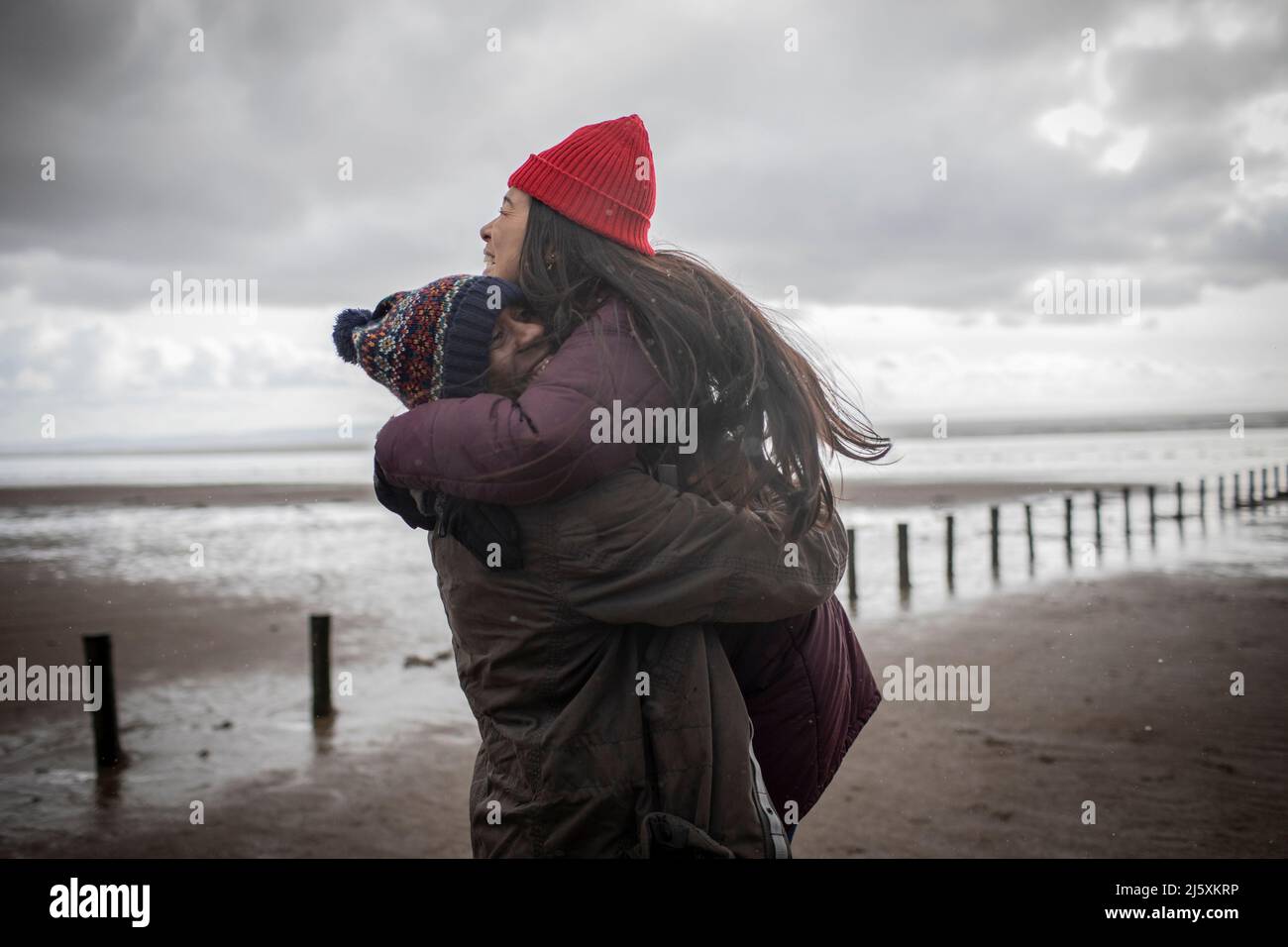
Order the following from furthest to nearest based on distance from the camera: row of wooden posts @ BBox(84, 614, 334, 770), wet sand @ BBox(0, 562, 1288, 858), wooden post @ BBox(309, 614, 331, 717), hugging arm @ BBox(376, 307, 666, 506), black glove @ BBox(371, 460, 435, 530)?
wooden post @ BBox(309, 614, 331, 717), row of wooden posts @ BBox(84, 614, 334, 770), wet sand @ BBox(0, 562, 1288, 858), black glove @ BBox(371, 460, 435, 530), hugging arm @ BBox(376, 307, 666, 506)

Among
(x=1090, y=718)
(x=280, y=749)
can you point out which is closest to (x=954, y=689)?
(x=1090, y=718)

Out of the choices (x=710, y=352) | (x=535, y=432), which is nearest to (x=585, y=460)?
(x=535, y=432)

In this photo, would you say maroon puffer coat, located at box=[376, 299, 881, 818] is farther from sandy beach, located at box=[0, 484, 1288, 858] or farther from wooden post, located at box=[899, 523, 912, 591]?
wooden post, located at box=[899, 523, 912, 591]

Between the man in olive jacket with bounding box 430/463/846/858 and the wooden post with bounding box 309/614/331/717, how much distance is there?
6.15 m

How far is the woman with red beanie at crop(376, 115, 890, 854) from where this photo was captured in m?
1.44

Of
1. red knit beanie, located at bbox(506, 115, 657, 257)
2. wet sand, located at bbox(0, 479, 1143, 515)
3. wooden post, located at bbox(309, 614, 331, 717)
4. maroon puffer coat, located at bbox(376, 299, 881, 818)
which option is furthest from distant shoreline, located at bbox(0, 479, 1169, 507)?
red knit beanie, located at bbox(506, 115, 657, 257)

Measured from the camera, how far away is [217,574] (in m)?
13.4

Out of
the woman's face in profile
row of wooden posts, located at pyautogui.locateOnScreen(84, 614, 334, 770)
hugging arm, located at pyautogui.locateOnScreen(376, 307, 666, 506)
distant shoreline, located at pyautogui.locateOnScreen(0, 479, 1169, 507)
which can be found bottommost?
row of wooden posts, located at pyautogui.locateOnScreen(84, 614, 334, 770)

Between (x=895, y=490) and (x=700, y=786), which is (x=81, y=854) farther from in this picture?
(x=895, y=490)

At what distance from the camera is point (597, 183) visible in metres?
1.68

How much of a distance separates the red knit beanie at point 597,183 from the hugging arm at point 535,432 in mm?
261

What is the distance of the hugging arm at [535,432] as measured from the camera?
138cm
